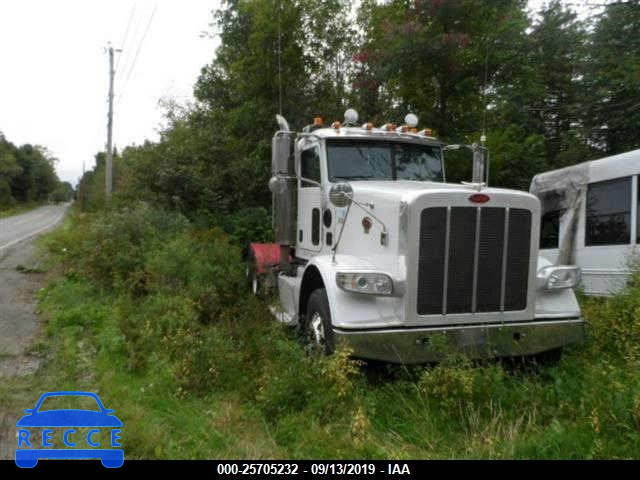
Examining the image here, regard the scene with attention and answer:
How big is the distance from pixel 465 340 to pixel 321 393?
1295mm

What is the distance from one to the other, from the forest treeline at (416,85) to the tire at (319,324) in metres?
5.83

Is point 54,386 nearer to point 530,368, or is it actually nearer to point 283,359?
point 283,359

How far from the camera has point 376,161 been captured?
618 centimetres

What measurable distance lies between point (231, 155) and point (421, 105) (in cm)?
530

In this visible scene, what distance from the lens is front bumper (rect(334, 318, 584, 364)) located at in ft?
13.7

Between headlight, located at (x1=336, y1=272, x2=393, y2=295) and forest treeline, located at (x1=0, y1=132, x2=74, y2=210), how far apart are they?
2572 inches

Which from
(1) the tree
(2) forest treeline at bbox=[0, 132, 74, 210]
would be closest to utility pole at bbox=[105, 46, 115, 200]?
(1) the tree

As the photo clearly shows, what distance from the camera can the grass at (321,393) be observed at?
3.37 meters

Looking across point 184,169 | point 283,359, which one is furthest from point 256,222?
point 283,359

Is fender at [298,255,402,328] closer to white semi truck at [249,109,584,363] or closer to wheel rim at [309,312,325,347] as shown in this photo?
white semi truck at [249,109,584,363]

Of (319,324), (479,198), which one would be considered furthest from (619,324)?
(319,324)

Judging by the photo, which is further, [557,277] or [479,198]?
[557,277]

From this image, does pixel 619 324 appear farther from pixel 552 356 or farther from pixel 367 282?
pixel 367 282

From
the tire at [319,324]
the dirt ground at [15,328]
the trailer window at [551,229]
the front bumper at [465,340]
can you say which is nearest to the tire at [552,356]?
the front bumper at [465,340]
